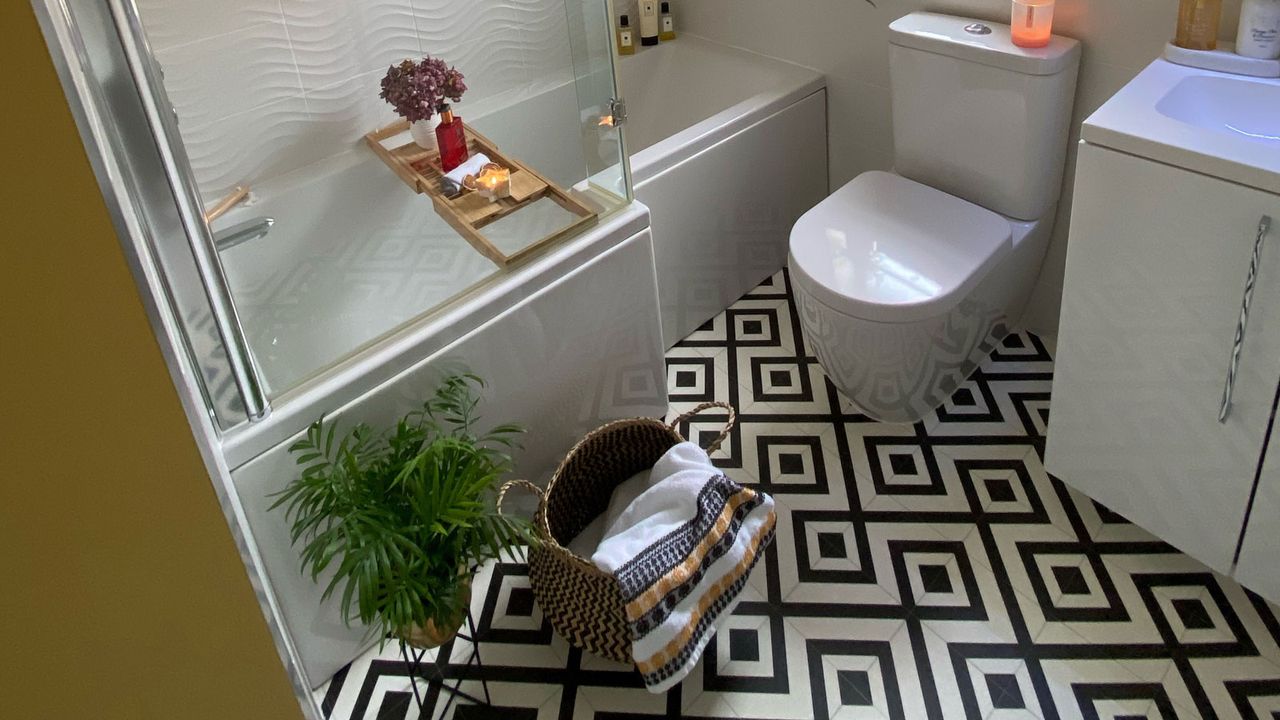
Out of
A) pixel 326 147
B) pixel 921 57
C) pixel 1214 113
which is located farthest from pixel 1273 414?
pixel 326 147

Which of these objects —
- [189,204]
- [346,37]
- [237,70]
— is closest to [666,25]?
[346,37]

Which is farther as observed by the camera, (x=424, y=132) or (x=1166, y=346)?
(x=424, y=132)

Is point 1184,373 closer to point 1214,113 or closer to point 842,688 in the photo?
point 1214,113

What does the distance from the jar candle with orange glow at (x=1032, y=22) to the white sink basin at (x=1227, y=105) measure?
34cm

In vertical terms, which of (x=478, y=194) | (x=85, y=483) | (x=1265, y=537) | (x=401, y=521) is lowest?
(x=1265, y=537)

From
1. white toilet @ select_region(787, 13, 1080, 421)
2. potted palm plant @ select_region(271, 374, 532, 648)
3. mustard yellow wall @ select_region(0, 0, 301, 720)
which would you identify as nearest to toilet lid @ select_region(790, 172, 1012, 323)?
white toilet @ select_region(787, 13, 1080, 421)

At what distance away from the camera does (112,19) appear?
1218mm

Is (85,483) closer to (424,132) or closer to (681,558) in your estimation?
(681,558)

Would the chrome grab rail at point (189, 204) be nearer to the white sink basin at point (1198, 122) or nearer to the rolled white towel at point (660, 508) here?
the rolled white towel at point (660, 508)

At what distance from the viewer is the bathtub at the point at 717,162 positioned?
238cm

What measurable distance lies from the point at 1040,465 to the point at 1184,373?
1.73 ft

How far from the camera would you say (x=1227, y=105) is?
1744mm

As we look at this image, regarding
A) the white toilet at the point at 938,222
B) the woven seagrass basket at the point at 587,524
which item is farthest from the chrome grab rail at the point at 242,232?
the white toilet at the point at 938,222

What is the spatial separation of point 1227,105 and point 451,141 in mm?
1461
